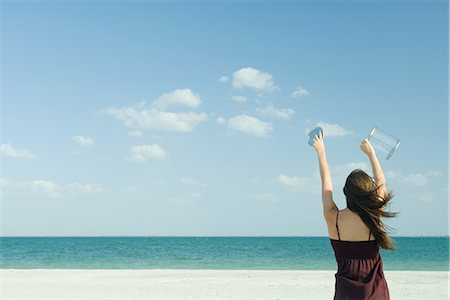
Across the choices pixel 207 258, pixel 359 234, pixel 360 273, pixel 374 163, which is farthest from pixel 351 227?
pixel 207 258

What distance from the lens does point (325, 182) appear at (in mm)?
2875

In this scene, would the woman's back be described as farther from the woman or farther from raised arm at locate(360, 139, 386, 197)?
raised arm at locate(360, 139, 386, 197)

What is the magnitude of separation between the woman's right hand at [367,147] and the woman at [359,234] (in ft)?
0.86

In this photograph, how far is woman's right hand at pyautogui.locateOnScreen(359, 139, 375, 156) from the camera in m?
3.10

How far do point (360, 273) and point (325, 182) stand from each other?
0.44 metres

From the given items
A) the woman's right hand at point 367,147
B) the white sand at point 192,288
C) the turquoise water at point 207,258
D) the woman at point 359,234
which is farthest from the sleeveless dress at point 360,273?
the turquoise water at point 207,258

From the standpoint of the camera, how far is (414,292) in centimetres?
Result: 1305

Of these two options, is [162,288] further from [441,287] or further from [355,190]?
[355,190]

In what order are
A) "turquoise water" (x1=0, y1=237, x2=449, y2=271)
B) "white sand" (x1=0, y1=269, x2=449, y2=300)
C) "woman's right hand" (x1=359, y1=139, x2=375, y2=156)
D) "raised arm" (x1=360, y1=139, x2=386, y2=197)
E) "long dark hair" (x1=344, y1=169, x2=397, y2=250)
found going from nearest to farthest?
"long dark hair" (x1=344, y1=169, x2=397, y2=250) < "raised arm" (x1=360, y1=139, x2=386, y2=197) < "woman's right hand" (x1=359, y1=139, x2=375, y2=156) < "white sand" (x1=0, y1=269, x2=449, y2=300) < "turquoise water" (x1=0, y1=237, x2=449, y2=271)

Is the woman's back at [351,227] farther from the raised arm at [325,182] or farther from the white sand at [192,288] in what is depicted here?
the white sand at [192,288]

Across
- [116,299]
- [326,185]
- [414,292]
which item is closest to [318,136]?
[326,185]

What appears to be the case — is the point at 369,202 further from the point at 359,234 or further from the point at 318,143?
the point at 318,143

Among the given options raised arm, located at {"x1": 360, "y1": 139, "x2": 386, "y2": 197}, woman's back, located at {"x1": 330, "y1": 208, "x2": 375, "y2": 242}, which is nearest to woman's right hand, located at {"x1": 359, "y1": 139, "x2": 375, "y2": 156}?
raised arm, located at {"x1": 360, "y1": 139, "x2": 386, "y2": 197}

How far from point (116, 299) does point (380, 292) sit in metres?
10.1
